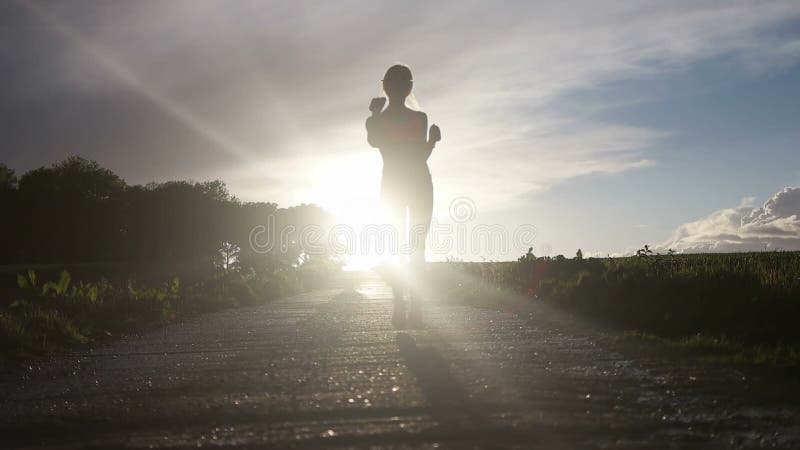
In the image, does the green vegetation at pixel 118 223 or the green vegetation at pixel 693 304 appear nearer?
the green vegetation at pixel 693 304

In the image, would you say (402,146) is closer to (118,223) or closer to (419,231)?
(419,231)

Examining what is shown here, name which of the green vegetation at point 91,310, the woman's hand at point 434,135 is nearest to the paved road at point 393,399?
the green vegetation at point 91,310

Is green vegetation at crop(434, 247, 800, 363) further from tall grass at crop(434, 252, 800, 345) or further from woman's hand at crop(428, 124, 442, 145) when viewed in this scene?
woman's hand at crop(428, 124, 442, 145)

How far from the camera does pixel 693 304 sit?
293 inches

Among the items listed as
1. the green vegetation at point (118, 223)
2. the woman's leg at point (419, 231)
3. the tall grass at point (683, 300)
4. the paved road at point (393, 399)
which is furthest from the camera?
the green vegetation at point (118, 223)

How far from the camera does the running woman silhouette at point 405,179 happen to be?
7.05 metres

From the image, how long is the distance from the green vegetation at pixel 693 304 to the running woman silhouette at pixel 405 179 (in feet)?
6.82

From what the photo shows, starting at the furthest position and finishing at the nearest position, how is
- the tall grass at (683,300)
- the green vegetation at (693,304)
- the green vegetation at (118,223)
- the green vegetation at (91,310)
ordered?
the green vegetation at (118,223), the green vegetation at (91,310), the tall grass at (683,300), the green vegetation at (693,304)

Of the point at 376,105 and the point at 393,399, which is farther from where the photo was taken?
the point at 376,105

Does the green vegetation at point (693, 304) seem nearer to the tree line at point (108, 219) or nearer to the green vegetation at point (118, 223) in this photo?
the green vegetation at point (118, 223)

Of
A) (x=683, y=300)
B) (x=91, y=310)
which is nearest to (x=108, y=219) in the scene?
(x=91, y=310)

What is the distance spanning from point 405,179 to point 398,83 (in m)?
0.98

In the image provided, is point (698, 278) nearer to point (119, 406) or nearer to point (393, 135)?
point (393, 135)

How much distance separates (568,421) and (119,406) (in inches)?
84.3
